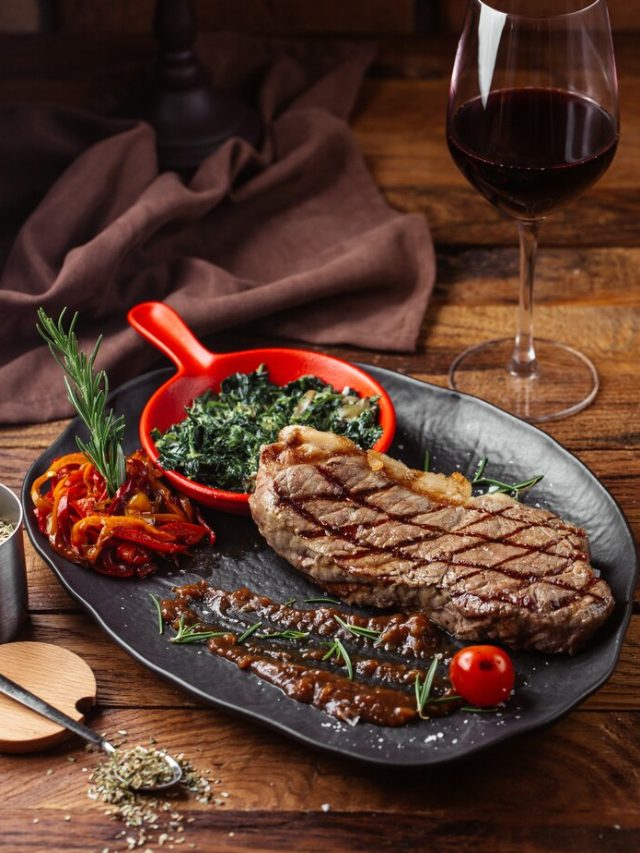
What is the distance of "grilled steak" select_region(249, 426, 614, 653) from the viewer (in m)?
2.60

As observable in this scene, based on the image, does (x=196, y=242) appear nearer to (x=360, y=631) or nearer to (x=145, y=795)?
(x=360, y=631)

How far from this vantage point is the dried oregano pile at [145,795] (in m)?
2.37

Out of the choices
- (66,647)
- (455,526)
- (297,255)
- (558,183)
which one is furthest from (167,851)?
(297,255)

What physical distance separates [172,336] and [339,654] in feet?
4.34

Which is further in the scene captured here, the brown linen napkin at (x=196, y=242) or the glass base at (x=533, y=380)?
the brown linen napkin at (x=196, y=242)

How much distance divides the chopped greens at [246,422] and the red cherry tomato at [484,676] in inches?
32.9

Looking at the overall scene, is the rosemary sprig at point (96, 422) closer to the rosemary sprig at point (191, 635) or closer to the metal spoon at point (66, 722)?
the rosemary sprig at point (191, 635)

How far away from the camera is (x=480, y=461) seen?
3.25 metres

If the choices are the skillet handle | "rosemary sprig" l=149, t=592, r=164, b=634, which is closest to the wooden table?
"rosemary sprig" l=149, t=592, r=164, b=634

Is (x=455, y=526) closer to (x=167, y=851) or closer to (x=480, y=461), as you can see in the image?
(x=480, y=461)

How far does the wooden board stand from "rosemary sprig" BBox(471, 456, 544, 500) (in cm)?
113

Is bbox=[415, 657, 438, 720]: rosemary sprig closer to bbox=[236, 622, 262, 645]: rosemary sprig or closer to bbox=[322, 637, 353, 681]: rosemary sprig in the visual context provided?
bbox=[322, 637, 353, 681]: rosemary sprig

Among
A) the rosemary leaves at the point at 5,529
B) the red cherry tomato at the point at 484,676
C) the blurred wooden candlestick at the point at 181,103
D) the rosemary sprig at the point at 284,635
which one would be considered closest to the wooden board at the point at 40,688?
the rosemary leaves at the point at 5,529

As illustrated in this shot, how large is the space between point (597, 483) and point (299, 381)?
908 mm
